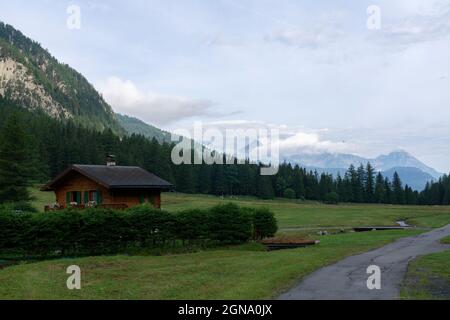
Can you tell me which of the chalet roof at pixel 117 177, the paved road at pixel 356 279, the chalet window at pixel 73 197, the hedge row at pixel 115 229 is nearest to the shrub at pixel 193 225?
the hedge row at pixel 115 229

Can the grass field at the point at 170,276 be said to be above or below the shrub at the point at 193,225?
below

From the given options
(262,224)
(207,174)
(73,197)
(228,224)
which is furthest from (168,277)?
(207,174)

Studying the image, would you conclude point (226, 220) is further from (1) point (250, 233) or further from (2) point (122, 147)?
(2) point (122, 147)

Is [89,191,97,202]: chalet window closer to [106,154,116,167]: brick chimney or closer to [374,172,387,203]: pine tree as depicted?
[106,154,116,167]: brick chimney

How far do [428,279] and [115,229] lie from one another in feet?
68.0

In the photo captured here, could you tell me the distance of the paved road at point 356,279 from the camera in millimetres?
15242

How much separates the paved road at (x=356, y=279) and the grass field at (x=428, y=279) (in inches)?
14.7

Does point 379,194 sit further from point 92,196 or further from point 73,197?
point 92,196

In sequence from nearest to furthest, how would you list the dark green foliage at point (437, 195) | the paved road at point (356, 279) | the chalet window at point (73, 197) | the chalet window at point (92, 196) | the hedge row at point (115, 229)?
the paved road at point (356, 279)
the hedge row at point (115, 229)
the chalet window at point (92, 196)
the chalet window at point (73, 197)
the dark green foliage at point (437, 195)

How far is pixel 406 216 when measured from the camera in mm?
79938

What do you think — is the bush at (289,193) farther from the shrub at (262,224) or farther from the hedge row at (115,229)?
the hedge row at (115,229)

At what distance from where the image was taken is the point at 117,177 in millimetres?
42844
